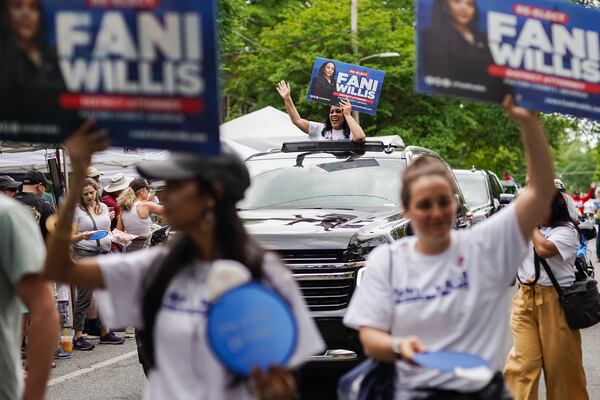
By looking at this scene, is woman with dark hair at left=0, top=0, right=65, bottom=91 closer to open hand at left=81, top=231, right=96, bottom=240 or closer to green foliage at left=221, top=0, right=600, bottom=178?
open hand at left=81, top=231, right=96, bottom=240

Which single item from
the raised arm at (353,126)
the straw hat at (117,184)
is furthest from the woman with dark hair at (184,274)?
the straw hat at (117,184)

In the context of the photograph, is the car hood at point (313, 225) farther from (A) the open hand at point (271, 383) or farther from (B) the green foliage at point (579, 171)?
(B) the green foliage at point (579, 171)

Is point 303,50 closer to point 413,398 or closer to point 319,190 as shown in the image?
point 319,190

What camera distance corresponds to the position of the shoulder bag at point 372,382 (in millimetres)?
3793

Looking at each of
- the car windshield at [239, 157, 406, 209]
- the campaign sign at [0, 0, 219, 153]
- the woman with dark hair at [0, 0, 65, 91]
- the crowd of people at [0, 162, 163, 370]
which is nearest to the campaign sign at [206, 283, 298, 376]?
the campaign sign at [0, 0, 219, 153]

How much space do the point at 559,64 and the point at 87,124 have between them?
1.79m

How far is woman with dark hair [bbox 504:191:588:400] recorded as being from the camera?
21.7 feet

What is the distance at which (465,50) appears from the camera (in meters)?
3.86

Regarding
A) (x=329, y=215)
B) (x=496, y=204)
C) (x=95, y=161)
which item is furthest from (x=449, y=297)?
(x=95, y=161)

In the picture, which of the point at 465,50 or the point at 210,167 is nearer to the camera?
the point at 210,167

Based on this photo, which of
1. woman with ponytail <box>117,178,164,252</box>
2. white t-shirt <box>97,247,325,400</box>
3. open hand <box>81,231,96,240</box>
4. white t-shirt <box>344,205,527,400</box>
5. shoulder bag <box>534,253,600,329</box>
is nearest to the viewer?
white t-shirt <box>97,247,325,400</box>

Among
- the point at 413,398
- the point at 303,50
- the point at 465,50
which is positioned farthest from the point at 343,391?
the point at 303,50

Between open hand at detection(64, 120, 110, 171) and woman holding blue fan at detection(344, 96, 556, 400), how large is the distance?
109cm

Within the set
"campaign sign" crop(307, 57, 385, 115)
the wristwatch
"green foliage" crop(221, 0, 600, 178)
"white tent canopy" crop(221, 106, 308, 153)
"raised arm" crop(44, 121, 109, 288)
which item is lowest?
the wristwatch
